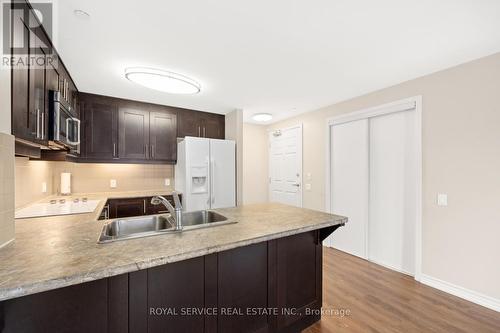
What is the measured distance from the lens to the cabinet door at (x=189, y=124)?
3807mm

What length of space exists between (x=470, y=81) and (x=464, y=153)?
0.74 m

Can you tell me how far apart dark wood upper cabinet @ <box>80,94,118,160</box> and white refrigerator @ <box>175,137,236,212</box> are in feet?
3.21

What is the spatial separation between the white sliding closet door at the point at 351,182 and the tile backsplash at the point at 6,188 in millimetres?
3613

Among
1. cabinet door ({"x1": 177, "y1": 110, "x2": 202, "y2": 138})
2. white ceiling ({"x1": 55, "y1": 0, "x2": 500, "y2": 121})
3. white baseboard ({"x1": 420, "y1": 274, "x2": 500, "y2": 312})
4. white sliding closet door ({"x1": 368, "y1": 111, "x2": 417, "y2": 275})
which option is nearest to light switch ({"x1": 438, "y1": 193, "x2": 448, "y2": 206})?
white sliding closet door ({"x1": 368, "y1": 111, "x2": 417, "y2": 275})

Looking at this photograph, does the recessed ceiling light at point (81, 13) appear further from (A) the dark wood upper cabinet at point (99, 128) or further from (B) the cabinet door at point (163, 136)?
(B) the cabinet door at point (163, 136)

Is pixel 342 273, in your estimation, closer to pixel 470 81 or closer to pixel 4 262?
pixel 470 81

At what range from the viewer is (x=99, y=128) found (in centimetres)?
324

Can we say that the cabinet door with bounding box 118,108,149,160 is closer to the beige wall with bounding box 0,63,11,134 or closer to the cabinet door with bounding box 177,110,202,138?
the cabinet door with bounding box 177,110,202,138

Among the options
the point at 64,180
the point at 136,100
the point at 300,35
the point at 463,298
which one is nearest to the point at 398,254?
the point at 463,298

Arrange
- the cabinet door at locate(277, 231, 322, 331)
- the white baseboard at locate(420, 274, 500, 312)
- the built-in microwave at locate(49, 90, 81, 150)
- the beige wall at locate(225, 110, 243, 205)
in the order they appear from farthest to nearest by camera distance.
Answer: the beige wall at locate(225, 110, 243, 205) → the white baseboard at locate(420, 274, 500, 312) → the built-in microwave at locate(49, 90, 81, 150) → the cabinet door at locate(277, 231, 322, 331)

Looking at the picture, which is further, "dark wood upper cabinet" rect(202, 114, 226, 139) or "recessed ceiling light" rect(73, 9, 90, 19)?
"dark wood upper cabinet" rect(202, 114, 226, 139)

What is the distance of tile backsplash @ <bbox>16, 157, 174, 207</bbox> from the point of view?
2359 millimetres

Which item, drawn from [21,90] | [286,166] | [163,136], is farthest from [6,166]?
[286,166]

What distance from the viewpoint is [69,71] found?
95.8 inches
